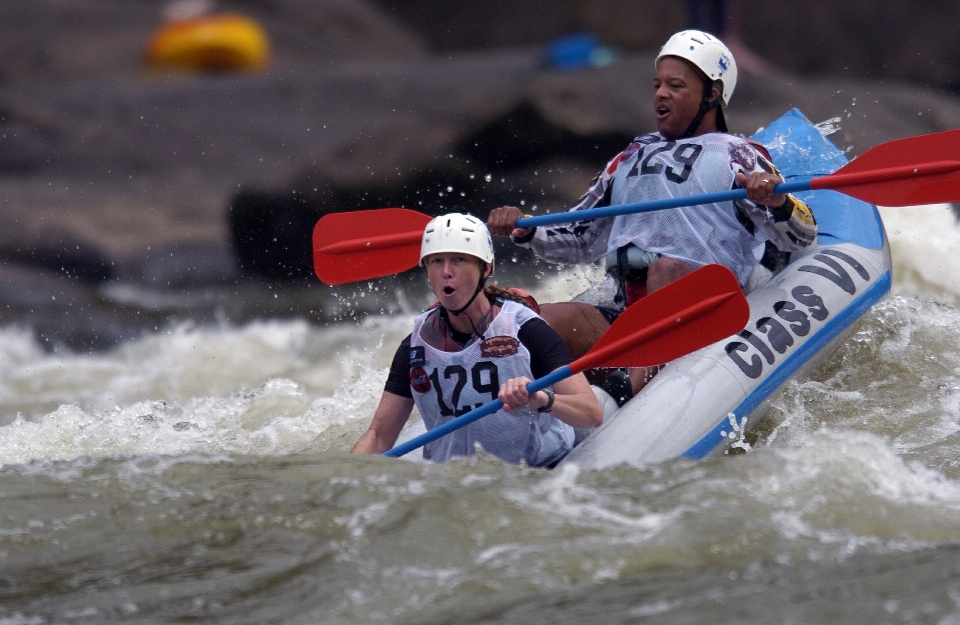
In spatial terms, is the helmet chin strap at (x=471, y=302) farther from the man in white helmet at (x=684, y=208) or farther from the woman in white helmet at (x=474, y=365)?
the man in white helmet at (x=684, y=208)

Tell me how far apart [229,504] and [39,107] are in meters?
8.22

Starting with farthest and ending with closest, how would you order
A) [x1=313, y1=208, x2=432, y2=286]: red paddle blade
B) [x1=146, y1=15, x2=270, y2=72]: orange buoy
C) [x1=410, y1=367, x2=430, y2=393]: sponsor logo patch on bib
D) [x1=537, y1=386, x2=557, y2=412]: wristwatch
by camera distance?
[x1=146, y1=15, x2=270, y2=72]: orange buoy
[x1=313, y1=208, x2=432, y2=286]: red paddle blade
[x1=410, y1=367, x2=430, y2=393]: sponsor logo patch on bib
[x1=537, y1=386, x2=557, y2=412]: wristwatch

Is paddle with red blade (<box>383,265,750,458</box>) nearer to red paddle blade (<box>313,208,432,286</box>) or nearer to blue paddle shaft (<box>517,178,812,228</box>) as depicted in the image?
blue paddle shaft (<box>517,178,812,228</box>)

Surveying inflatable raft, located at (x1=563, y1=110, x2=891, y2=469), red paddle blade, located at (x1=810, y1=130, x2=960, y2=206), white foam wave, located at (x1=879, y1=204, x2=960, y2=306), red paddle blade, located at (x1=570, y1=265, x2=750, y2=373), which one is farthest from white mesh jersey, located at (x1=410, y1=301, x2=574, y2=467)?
white foam wave, located at (x1=879, y1=204, x2=960, y2=306)

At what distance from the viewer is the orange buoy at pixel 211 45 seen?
404 inches

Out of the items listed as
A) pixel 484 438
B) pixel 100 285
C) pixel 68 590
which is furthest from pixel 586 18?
pixel 68 590

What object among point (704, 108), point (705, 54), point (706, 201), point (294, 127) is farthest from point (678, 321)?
point (294, 127)

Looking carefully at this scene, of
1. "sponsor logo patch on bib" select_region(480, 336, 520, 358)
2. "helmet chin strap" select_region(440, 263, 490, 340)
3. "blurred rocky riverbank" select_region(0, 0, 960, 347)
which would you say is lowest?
"sponsor logo patch on bib" select_region(480, 336, 520, 358)

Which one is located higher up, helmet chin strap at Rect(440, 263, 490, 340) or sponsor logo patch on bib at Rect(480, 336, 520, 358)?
helmet chin strap at Rect(440, 263, 490, 340)

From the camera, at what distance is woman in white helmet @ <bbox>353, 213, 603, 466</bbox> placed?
3.30 m

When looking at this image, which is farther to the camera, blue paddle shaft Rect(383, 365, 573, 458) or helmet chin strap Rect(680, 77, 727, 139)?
helmet chin strap Rect(680, 77, 727, 139)

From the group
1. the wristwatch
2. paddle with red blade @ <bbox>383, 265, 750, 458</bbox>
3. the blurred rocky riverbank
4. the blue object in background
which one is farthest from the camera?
the blue object in background

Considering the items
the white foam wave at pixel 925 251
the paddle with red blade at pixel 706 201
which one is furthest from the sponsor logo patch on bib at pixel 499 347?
the white foam wave at pixel 925 251

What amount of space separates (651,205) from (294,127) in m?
7.21
